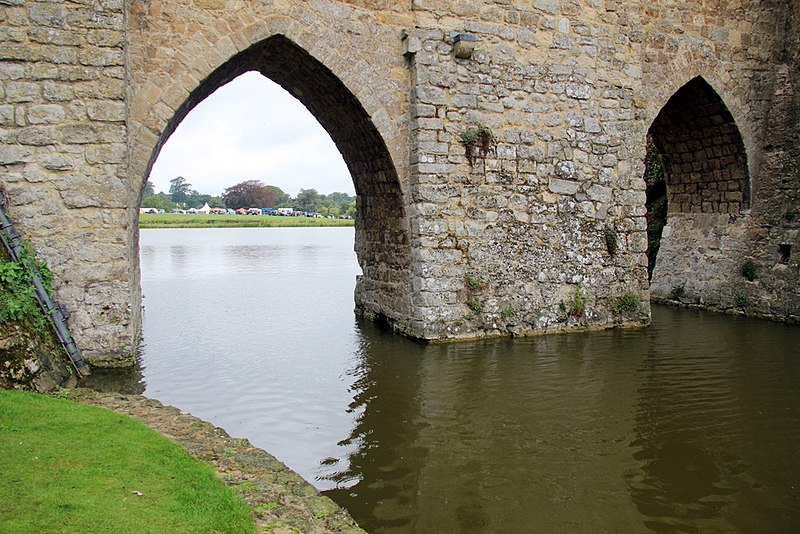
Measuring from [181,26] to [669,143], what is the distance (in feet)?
27.7

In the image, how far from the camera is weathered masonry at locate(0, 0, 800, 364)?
20.1 feet

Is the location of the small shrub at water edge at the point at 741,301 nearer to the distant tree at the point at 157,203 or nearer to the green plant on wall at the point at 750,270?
the green plant on wall at the point at 750,270

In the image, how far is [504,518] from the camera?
3.62 meters

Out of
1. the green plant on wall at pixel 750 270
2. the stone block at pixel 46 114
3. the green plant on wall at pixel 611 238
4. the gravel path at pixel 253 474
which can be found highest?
the stone block at pixel 46 114

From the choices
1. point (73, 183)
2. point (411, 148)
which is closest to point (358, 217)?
point (411, 148)

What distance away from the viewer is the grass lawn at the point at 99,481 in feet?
9.36

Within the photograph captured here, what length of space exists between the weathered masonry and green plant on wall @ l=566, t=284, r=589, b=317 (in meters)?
0.02

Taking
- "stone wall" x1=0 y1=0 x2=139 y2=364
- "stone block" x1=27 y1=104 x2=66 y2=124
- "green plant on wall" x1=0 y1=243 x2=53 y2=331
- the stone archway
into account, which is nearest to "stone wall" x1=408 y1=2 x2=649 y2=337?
the stone archway

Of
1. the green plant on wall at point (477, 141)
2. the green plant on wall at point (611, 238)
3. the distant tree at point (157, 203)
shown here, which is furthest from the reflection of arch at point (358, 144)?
the distant tree at point (157, 203)

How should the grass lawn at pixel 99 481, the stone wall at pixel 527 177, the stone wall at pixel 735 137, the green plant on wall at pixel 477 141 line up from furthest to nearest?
the stone wall at pixel 735 137
the green plant on wall at pixel 477 141
the stone wall at pixel 527 177
the grass lawn at pixel 99 481

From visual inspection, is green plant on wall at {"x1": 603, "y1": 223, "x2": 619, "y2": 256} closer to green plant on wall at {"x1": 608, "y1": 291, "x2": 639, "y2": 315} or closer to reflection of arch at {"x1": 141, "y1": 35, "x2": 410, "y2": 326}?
green plant on wall at {"x1": 608, "y1": 291, "x2": 639, "y2": 315}

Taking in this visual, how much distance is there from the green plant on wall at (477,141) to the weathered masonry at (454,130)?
1.0 inches

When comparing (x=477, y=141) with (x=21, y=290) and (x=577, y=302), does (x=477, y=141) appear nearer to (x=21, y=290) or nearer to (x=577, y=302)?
(x=577, y=302)

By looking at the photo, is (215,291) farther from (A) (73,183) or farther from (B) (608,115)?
(B) (608,115)
